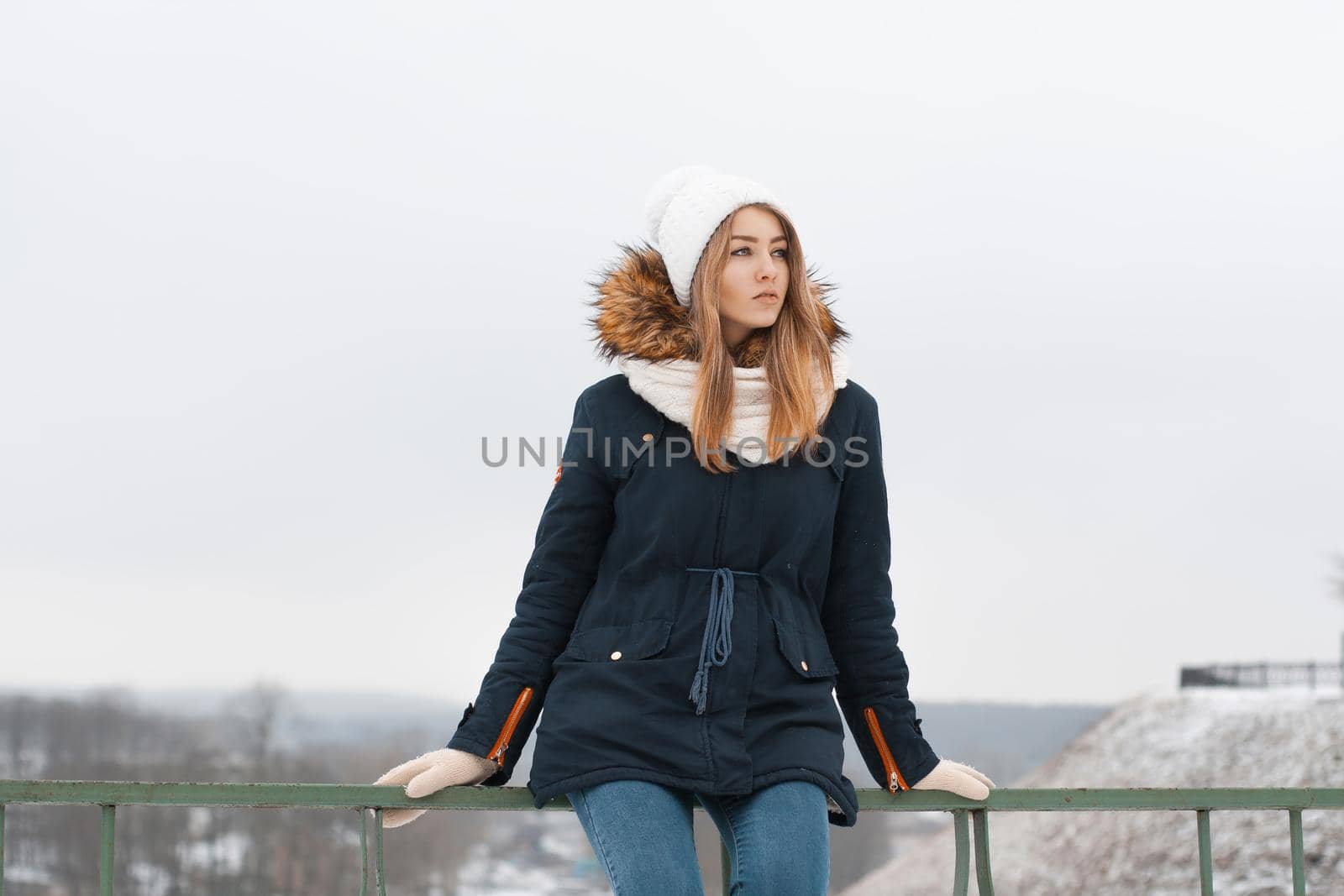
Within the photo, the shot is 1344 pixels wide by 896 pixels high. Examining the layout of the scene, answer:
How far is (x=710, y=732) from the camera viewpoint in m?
2.51

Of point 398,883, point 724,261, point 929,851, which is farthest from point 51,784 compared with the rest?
point 398,883

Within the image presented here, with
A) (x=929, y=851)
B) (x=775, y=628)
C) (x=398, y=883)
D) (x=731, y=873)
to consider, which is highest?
(x=775, y=628)

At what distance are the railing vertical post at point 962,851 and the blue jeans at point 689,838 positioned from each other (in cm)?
33

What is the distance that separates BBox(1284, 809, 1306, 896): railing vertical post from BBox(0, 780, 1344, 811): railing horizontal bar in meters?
0.03

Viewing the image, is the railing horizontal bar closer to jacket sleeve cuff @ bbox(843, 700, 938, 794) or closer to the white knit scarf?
jacket sleeve cuff @ bbox(843, 700, 938, 794)

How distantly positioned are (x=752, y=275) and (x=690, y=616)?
2.52 feet

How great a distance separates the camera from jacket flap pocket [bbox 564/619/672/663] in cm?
253

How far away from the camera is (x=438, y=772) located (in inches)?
99.9

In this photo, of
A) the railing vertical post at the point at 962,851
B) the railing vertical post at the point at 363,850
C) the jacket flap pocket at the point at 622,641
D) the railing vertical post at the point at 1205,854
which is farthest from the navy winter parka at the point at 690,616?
the railing vertical post at the point at 1205,854

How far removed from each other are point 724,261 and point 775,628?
31.7 inches

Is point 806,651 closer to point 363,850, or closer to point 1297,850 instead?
point 363,850

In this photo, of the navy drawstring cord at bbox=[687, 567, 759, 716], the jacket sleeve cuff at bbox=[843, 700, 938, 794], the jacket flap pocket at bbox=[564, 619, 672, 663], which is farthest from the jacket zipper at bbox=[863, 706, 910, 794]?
the jacket flap pocket at bbox=[564, 619, 672, 663]

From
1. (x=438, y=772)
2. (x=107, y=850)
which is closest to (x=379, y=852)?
(x=438, y=772)

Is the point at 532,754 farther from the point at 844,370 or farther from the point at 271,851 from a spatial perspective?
the point at 271,851
